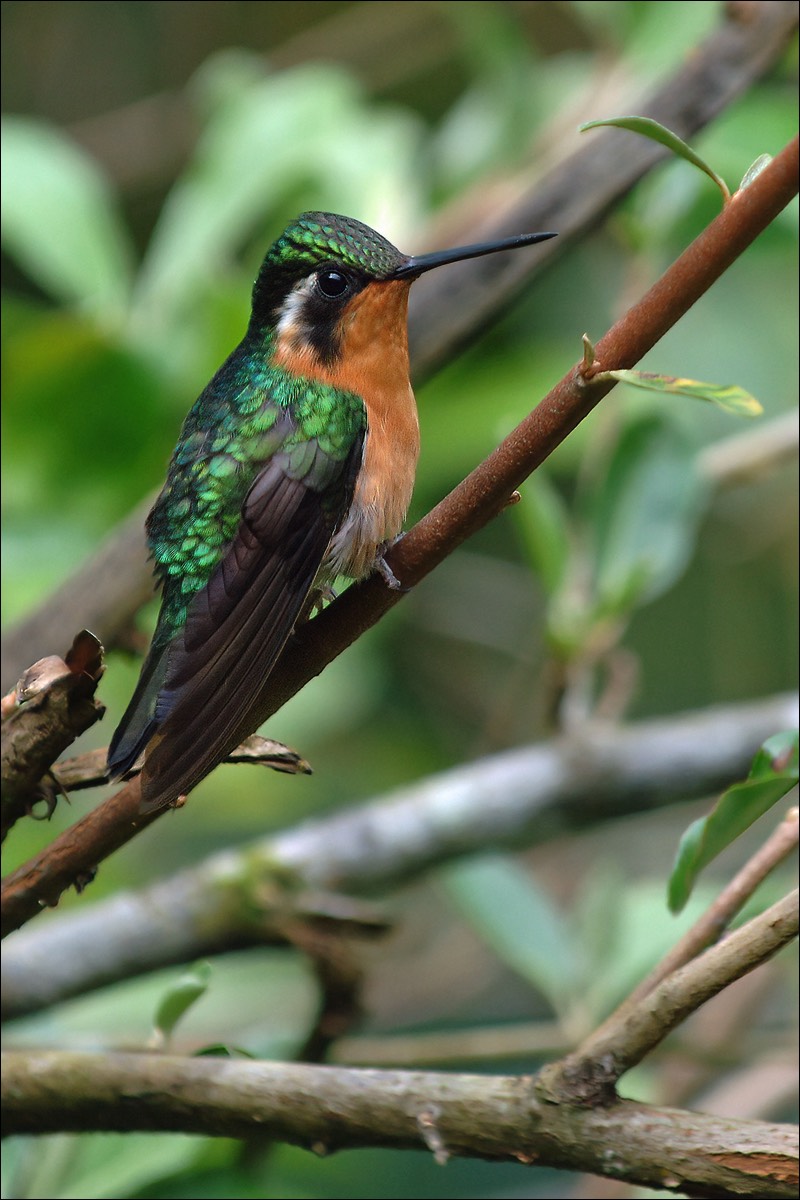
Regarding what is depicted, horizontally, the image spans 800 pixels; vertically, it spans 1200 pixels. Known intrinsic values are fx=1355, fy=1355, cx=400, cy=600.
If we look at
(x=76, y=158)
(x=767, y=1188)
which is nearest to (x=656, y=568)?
(x=767, y=1188)

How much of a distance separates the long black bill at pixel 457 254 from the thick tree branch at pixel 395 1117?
3.41ft

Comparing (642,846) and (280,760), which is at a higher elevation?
(642,846)

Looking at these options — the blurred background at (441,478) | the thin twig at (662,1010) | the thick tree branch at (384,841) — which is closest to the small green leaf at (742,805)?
the thin twig at (662,1010)

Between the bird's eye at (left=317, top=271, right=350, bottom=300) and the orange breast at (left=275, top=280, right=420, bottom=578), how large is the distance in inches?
1.3

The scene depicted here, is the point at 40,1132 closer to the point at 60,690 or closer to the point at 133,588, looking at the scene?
the point at 60,690

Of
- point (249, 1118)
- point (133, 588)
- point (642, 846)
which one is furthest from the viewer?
point (642, 846)

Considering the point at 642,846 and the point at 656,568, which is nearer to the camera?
the point at 656,568

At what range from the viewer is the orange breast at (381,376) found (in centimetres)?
213

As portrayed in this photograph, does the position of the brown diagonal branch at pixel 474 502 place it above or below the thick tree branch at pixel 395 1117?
above

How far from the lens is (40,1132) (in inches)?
71.3

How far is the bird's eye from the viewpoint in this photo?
91.6 inches

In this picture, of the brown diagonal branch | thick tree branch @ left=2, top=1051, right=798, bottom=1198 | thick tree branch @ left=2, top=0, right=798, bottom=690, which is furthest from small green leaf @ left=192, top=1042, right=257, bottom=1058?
thick tree branch @ left=2, top=0, right=798, bottom=690

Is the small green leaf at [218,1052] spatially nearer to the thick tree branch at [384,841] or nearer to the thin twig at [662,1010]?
the thin twig at [662,1010]

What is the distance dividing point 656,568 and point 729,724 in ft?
1.28
